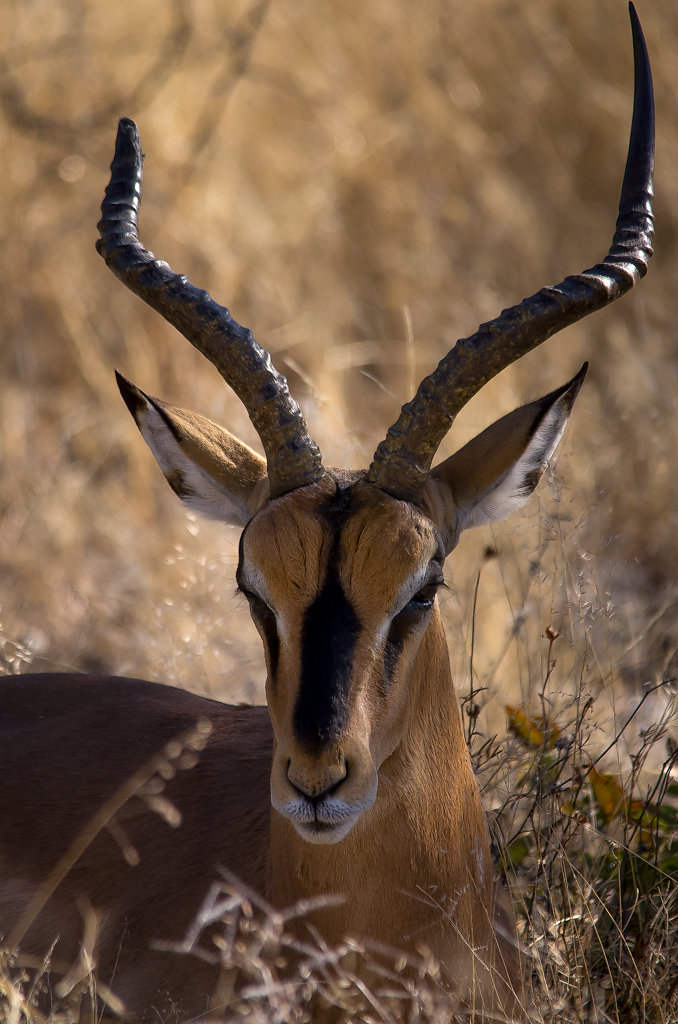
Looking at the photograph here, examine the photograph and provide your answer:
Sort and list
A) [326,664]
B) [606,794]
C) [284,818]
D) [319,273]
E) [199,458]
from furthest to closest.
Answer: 1. [319,273]
2. [606,794]
3. [199,458]
4. [284,818]
5. [326,664]

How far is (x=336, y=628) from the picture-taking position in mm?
3479

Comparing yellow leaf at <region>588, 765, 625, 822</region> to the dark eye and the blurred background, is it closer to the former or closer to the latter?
the blurred background

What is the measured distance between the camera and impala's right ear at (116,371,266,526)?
165 inches

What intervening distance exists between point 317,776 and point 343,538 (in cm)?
72

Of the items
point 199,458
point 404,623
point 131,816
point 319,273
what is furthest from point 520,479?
point 319,273

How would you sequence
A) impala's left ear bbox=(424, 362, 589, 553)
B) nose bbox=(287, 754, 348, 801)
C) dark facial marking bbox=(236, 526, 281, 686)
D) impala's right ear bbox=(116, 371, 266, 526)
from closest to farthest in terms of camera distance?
nose bbox=(287, 754, 348, 801) < dark facial marking bbox=(236, 526, 281, 686) < impala's left ear bbox=(424, 362, 589, 553) < impala's right ear bbox=(116, 371, 266, 526)

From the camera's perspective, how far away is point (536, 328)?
3.91 m

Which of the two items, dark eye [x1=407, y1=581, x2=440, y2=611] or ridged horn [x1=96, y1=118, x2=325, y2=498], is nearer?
dark eye [x1=407, y1=581, x2=440, y2=611]

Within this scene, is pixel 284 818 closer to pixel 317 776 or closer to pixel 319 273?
pixel 317 776

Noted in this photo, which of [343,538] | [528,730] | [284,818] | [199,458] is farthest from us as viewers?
[528,730]

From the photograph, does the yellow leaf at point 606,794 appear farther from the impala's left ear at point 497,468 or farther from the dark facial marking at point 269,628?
the dark facial marking at point 269,628

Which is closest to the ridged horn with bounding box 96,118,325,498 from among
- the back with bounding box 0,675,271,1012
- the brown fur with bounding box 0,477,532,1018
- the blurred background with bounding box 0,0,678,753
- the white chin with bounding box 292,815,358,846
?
the brown fur with bounding box 0,477,532,1018

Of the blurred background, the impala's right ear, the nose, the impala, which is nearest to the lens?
the nose

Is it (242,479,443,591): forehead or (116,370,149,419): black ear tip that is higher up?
(116,370,149,419): black ear tip
